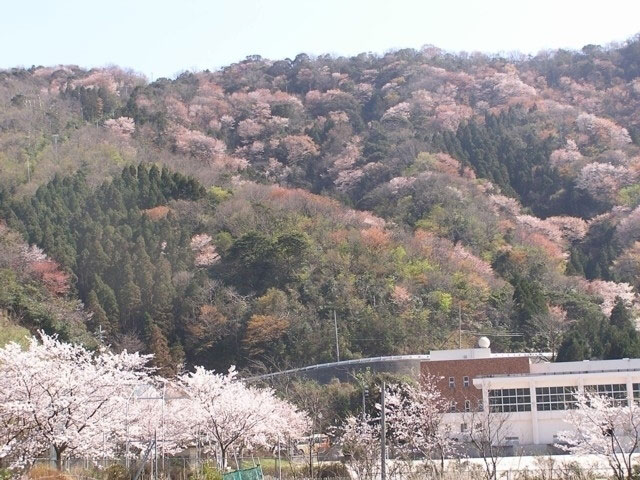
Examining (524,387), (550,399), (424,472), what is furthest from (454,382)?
(424,472)

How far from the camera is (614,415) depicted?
84.1 feet

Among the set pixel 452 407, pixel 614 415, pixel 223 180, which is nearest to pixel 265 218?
pixel 223 180

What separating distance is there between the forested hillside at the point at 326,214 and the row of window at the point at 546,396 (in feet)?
11.8

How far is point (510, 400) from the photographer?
109 ft

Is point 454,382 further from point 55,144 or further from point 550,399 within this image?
point 55,144

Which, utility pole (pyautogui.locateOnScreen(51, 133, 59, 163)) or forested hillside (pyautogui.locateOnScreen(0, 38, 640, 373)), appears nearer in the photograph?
forested hillside (pyautogui.locateOnScreen(0, 38, 640, 373))

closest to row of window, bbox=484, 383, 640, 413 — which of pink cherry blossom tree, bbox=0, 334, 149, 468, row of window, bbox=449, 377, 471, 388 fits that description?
row of window, bbox=449, 377, 471, 388

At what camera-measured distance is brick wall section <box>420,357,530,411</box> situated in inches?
1330

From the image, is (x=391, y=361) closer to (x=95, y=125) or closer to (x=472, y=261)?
(x=472, y=261)

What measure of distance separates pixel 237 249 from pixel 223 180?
40.5 feet

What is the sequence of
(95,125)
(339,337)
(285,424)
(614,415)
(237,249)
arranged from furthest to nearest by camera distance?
(95,125)
(237,249)
(339,337)
(285,424)
(614,415)

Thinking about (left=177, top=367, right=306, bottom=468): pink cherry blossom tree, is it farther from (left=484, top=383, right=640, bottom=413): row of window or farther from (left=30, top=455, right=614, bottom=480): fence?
(left=484, top=383, right=640, bottom=413): row of window

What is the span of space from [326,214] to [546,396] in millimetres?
22153

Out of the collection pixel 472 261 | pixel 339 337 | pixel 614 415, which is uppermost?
pixel 472 261
